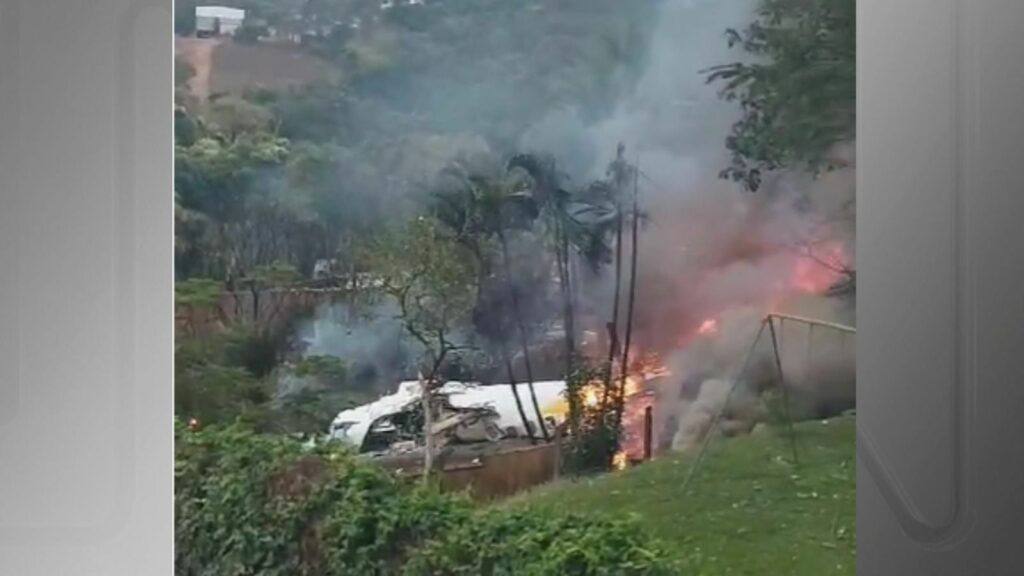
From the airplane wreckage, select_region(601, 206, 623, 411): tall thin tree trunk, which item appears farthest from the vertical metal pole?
the airplane wreckage

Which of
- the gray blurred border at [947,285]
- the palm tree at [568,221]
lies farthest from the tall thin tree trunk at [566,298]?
the gray blurred border at [947,285]

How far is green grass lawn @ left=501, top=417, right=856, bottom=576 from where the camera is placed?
78.0 inches

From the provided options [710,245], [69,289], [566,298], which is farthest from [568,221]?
[69,289]

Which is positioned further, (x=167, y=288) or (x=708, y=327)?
(x=708, y=327)

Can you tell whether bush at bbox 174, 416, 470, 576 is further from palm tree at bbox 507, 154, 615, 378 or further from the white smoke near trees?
the white smoke near trees

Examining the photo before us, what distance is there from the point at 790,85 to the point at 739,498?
770mm

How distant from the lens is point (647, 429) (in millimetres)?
1988

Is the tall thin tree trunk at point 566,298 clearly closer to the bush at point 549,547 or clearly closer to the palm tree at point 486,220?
the palm tree at point 486,220

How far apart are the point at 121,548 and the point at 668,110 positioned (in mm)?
1205

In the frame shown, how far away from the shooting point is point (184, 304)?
1.92 metres

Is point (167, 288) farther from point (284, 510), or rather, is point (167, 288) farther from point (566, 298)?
point (566, 298)

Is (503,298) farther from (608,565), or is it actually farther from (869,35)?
(869,35)

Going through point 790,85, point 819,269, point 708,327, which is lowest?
point 708,327

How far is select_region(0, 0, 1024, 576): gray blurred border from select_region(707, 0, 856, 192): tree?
0.19 metres
